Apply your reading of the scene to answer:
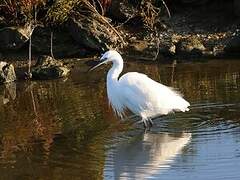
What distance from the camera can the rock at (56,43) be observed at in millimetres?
21234

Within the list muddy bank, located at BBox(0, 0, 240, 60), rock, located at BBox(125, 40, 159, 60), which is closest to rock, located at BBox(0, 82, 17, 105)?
muddy bank, located at BBox(0, 0, 240, 60)

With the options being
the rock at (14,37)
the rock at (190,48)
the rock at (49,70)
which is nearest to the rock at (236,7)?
the rock at (190,48)

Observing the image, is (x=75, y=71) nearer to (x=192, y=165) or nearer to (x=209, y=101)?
(x=209, y=101)

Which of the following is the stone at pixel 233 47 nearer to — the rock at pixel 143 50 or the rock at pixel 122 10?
the rock at pixel 143 50

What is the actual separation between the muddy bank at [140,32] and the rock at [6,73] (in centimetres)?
→ 229

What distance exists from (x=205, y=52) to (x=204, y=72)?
2712mm

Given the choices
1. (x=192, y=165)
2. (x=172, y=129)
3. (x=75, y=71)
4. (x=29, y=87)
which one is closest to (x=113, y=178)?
(x=192, y=165)

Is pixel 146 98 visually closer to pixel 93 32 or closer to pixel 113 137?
pixel 113 137

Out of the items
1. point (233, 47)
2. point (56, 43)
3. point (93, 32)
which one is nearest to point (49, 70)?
point (93, 32)

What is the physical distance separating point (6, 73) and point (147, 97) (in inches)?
313

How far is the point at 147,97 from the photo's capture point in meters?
11.4

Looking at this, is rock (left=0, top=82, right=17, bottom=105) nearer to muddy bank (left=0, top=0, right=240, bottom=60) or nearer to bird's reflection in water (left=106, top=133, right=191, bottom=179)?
muddy bank (left=0, top=0, right=240, bottom=60)

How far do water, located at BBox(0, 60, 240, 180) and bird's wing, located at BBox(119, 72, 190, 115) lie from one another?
313 millimetres

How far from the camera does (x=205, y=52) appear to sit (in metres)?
19.9
